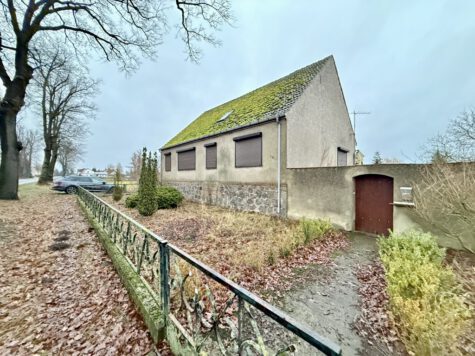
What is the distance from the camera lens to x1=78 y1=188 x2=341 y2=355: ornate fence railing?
1136 millimetres

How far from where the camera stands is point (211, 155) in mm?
13008

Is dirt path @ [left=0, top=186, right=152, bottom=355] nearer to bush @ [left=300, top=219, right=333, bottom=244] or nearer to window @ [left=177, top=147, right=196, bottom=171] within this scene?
bush @ [left=300, top=219, right=333, bottom=244]

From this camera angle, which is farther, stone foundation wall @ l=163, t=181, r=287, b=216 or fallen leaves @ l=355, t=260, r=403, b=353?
stone foundation wall @ l=163, t=181, r=287, b=216

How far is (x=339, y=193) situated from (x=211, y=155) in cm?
776

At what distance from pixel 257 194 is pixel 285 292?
21.4 ft

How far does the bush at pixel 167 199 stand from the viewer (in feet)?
37.1

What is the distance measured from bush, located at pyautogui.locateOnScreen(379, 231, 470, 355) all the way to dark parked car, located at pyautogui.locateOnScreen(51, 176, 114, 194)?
759 inches

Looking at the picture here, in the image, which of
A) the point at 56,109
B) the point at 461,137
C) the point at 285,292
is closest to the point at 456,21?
the point at 461,137

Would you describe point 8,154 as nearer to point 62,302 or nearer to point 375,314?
point 62,302

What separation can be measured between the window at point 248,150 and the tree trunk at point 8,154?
36.9ft

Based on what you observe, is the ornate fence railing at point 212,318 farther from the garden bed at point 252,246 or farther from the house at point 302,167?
the house at point 302,167

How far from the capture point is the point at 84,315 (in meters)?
2.92

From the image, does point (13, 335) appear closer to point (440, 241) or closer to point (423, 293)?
point (423, 293)

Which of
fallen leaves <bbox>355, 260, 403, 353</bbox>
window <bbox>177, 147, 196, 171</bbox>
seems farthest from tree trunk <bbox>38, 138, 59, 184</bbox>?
fallen leaves <bbox>355, 260, 403, 353</bbox>
